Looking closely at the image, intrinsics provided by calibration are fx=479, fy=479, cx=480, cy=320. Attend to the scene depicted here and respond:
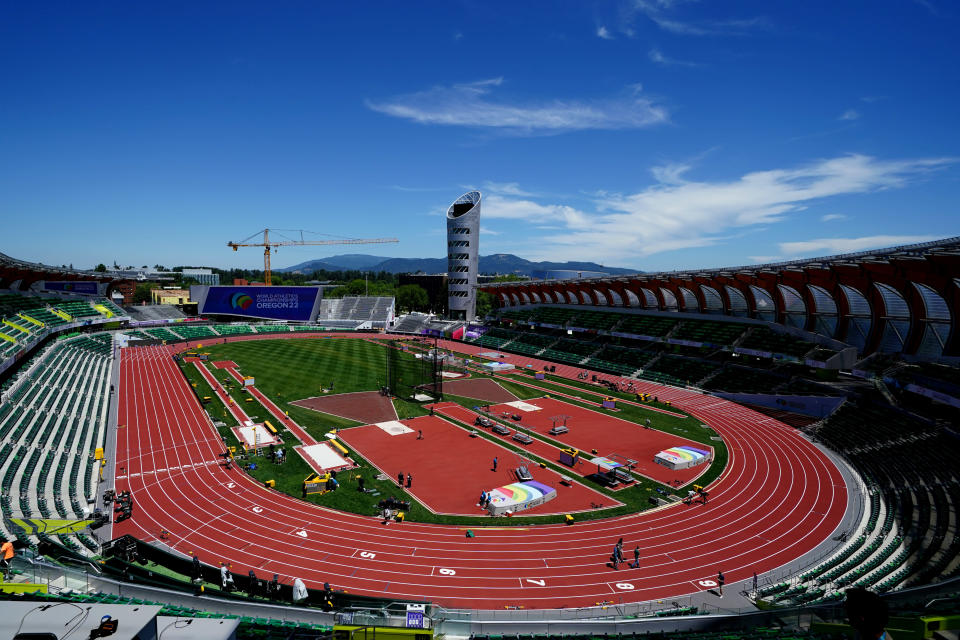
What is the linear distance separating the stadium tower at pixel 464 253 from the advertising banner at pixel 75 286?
58.2m

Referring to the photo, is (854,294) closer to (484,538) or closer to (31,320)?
(484,538)

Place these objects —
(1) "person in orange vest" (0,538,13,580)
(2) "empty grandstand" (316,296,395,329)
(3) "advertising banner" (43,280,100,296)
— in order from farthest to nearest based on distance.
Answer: (2) "empty grandstand" (316,296,395,329), (3) "advertising banner" (43,280,100,296), (1) "person in orange vest" (0,538,13,580)

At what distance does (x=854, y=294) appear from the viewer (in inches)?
1610

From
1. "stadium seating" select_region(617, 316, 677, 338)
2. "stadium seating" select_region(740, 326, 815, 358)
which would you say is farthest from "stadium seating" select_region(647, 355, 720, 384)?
"stadium seating" select_region(617, 316, 677, 338)

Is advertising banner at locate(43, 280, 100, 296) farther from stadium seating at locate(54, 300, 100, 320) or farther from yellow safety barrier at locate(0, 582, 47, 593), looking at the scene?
yellow safety barrier at locate(0, 582, 47, 593)

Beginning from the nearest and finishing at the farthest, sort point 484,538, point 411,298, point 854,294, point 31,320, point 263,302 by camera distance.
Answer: point 484,538 < point 854,294 < point 31,320 < point 263,302 < point 411,298

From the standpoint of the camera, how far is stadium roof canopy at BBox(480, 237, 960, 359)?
98.2 feet

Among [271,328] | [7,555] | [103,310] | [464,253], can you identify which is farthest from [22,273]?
[464,253]

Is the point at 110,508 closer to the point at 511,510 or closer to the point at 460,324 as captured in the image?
the point at 511,510

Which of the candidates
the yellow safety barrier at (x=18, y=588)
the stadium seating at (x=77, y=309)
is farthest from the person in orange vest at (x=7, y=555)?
the stadium seating at (x=77, y=309)

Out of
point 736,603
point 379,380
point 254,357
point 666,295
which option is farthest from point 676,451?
point 254,357

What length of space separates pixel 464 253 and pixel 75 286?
205 ft

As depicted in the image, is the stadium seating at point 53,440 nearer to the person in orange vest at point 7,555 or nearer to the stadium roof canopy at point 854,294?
the person in orange vest at point 7,555

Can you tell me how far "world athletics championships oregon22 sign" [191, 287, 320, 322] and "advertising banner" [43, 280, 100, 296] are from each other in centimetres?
1486
